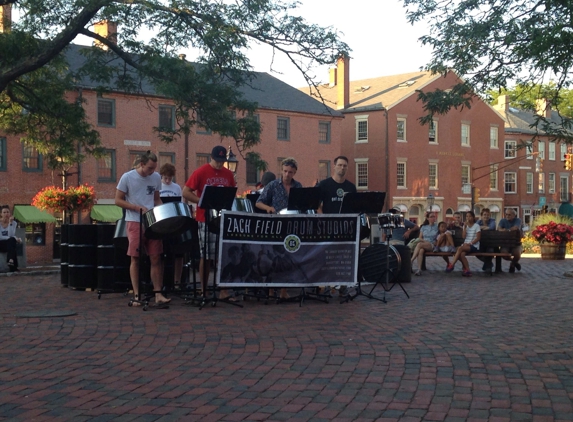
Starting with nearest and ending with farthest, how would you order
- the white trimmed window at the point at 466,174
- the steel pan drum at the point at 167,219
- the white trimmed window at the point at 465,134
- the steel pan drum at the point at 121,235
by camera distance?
1. the steel pan drum at the point at 167,219
2. the steel pan drum at the point at 121,235
3. the white trimmed window at the point at 466,174
4. the white trimmed window at the point at 465,134

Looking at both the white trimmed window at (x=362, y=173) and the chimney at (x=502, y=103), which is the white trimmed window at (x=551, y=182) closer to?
the chimney at (x=502, y=103)

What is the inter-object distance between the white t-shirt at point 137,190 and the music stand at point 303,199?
1.80 metres

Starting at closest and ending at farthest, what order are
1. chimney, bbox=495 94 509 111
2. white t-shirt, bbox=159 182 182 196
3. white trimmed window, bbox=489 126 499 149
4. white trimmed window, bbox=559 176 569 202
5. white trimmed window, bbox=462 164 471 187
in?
white t-shirt, bbox=159 182 182 196 → white trimmed window, bbox=462 164 471 187 → white trimmed window, bbox=489 126 499 149 → chimney, bbox=495 94 509 111 → white trimmed window, bbox=559 176 569 202

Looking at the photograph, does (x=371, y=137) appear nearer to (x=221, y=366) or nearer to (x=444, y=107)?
(x=444, y=107)

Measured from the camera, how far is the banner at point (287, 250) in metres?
10.1

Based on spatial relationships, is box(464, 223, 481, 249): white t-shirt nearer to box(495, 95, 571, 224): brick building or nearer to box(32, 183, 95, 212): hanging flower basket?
box(32, 183, 95, 212): hanging flower basket

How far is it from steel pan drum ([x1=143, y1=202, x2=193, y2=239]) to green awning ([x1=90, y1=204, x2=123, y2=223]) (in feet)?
110

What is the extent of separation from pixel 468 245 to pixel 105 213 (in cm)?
3014

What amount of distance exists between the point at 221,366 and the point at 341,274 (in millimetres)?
4577

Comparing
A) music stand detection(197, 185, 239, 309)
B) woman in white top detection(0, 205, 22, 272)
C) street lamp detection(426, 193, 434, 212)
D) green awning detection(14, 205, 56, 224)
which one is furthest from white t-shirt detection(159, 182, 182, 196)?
street lamp detection(426, 193, 434, 212)

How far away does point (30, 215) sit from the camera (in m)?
40.5

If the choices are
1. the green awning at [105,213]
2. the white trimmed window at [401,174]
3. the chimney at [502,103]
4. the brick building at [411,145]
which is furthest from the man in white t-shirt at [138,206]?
the chimney at [502,103]

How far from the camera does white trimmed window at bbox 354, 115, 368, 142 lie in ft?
202

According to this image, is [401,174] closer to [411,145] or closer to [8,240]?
[411,145]
